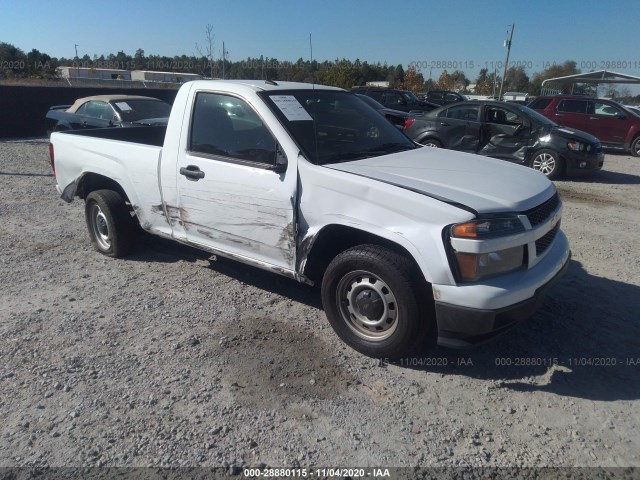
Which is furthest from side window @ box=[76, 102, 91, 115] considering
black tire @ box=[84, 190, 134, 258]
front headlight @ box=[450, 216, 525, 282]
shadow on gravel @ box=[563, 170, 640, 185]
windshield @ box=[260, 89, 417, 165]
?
front headlight @ box=[450, 216, 525, 282]

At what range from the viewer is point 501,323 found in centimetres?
321

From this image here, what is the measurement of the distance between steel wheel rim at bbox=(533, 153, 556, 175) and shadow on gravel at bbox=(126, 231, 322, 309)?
7.44 meters

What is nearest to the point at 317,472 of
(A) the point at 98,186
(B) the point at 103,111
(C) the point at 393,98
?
(A) the point at 98,186

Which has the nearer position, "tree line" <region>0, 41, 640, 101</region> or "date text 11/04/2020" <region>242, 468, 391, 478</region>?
"date text 11/04/2020" <region>242, 468, 391, 478</region>

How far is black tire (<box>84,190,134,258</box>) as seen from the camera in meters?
5.49

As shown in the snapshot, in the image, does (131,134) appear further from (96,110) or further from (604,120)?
(604,120)

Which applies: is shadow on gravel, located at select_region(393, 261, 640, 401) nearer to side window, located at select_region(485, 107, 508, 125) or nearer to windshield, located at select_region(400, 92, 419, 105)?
side window, located at select_region(485, 107, 508, 125)

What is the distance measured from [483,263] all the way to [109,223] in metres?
4.07

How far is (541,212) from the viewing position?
141 inches

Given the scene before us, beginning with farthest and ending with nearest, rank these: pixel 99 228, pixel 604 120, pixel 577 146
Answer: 1. pixel 604 120
2. pixel 577 146
3. pixel 99 228

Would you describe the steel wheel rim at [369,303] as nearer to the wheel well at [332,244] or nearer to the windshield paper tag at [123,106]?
the wheel well at [332,244]

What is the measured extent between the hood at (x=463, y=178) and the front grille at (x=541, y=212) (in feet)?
0.13

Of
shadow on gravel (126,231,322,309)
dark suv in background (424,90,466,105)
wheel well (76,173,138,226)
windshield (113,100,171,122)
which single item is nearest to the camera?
shadow on gravel (126,231,322,309)

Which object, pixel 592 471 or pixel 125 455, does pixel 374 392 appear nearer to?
pixel 592 471
